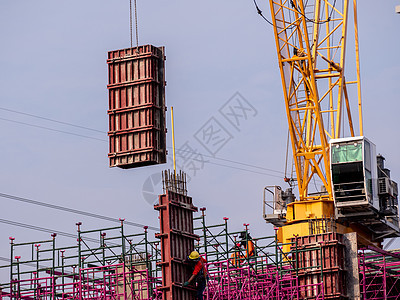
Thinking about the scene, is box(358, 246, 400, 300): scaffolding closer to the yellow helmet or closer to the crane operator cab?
the crane operator cab

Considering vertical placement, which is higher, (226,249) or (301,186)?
(301,186)

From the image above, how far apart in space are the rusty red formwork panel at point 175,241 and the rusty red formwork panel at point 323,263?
7.44 m

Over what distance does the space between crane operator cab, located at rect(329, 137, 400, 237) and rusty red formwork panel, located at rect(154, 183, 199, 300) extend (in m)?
11.7

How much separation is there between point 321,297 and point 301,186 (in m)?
12.8

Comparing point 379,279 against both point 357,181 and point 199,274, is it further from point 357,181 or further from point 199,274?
point 199,274


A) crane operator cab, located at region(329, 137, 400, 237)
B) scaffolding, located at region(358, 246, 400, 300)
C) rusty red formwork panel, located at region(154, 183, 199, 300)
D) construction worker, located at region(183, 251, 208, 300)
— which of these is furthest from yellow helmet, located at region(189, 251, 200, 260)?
crane operator cab, located at region(329, 137, 400, 237)

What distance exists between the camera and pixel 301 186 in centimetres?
6569

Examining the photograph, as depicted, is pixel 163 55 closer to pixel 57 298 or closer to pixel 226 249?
pixel 226 249

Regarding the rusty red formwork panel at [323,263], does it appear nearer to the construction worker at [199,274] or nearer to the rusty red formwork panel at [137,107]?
the construction worker at [199,274]

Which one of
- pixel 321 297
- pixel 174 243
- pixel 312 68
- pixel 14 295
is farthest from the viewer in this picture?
pixel 312 68

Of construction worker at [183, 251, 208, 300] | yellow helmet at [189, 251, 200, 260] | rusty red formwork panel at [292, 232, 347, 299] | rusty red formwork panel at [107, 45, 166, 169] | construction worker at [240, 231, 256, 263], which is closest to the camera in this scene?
construction worker at [183, 251, 208, 300]

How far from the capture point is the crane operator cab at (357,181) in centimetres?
5934

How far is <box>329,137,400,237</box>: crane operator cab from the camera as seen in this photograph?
5934cm

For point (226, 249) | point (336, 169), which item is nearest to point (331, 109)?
point (336, 169)
